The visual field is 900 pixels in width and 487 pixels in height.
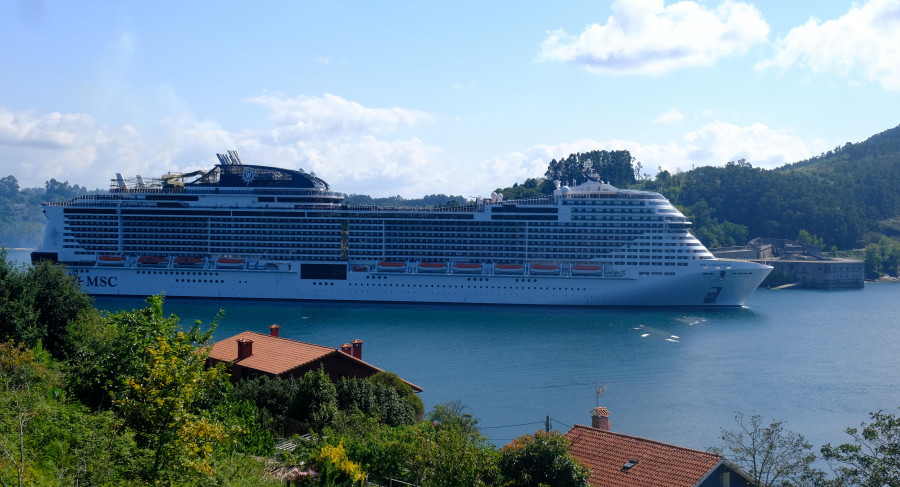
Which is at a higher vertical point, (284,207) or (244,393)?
(284,207)

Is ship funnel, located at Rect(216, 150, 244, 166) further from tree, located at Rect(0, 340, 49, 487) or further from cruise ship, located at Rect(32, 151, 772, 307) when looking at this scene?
tree, located at Rect(0, 340, 49, 487)

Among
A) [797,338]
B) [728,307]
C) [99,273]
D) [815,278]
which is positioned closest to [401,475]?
[797,338]

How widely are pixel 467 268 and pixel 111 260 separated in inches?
1118

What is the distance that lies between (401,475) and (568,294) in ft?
136

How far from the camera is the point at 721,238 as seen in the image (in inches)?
3922

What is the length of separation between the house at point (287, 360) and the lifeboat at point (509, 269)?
32.4 m

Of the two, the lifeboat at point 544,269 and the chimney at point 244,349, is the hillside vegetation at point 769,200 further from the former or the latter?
the chimney at point 244,349

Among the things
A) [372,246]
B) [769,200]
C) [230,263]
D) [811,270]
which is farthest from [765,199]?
[230,263]

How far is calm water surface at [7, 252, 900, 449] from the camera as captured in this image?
1109 inches

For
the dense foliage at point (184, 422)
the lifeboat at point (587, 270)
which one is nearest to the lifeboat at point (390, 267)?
the lifeboat at point (587, 270)

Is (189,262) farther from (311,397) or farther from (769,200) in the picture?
(769,200)

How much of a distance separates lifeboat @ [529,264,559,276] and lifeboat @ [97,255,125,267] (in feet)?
105

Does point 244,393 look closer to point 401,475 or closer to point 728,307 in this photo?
point 401,475

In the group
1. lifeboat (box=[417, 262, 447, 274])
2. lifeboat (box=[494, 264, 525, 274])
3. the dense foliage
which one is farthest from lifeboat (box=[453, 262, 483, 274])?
the dense foliage
